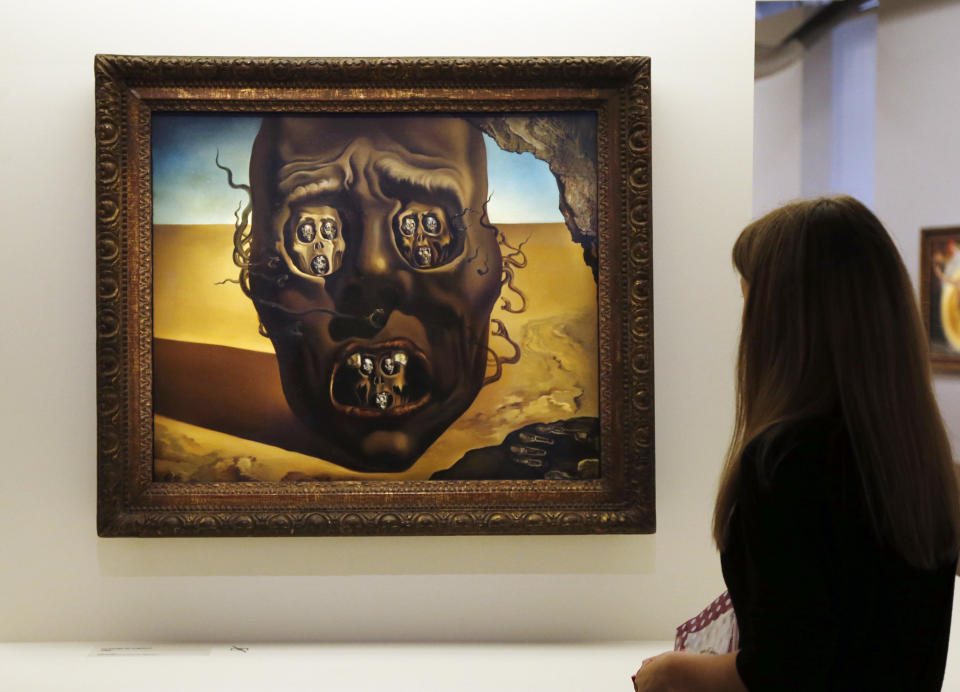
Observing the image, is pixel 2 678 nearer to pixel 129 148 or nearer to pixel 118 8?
pixel 129 148

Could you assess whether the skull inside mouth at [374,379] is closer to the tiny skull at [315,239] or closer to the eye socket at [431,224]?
the tiny skull at [315,239]

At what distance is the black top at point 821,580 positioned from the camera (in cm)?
143

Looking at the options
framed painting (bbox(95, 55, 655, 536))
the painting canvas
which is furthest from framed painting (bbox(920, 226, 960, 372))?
the painting canvas

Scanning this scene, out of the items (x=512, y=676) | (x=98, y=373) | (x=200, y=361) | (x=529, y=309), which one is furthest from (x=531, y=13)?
(x=512, y=676)

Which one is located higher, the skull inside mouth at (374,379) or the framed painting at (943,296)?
the framed painting at (943,296)

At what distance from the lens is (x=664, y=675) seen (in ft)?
5.49

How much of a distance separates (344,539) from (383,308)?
90 cm

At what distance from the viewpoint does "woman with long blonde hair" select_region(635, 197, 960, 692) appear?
56.4 inches

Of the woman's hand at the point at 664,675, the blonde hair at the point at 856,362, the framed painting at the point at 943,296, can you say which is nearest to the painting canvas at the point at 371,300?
the woman's hand at the point at 664,675

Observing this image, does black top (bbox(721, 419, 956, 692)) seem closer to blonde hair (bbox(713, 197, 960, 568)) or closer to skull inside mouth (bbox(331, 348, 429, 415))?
blonde hair (bbox(713, 197, 960, 568))

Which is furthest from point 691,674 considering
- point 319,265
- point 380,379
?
point 319,265

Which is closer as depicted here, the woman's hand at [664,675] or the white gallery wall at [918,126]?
the woman's hand at [664,675]

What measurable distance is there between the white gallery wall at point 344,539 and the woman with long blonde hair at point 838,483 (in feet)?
5.20

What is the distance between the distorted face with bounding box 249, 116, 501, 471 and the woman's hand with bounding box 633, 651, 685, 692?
4.89 feet
